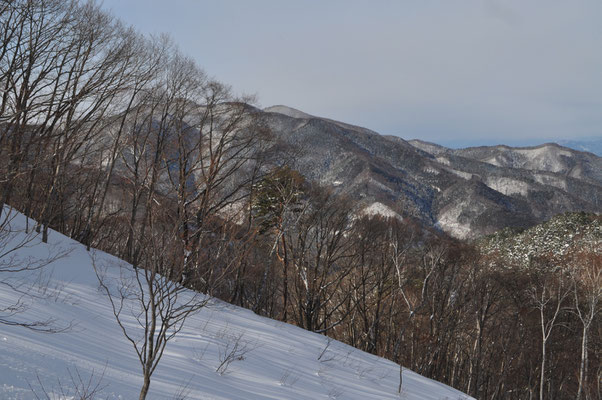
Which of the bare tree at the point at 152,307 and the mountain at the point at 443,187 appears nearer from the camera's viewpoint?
the bare tree at the point at 152,307

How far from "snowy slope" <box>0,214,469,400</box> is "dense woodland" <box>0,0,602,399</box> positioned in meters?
1.42

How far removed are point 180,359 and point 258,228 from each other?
40.4ft

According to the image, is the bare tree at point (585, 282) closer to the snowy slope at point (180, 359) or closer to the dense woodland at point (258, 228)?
the dense woodland at point (258, 228)

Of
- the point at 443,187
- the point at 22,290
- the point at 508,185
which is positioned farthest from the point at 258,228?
the point at 508,185

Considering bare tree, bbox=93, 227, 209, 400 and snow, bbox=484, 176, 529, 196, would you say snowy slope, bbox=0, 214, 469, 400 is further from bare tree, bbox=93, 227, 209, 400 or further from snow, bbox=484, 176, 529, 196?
snow, bbox=484, 176, 529, 196

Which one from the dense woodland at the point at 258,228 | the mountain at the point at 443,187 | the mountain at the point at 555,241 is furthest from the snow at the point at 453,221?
the dense woodland at the point at 258,228

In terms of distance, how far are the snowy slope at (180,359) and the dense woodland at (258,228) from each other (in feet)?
4.66

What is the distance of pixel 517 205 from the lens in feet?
409

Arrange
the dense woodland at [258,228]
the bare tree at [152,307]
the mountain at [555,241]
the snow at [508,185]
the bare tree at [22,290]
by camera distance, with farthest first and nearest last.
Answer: the snow at [508,185]
the mountain at [555,241]
the dense woodland at [258,228]
the bare tree at [22,290]
the bare tree at [152,307]

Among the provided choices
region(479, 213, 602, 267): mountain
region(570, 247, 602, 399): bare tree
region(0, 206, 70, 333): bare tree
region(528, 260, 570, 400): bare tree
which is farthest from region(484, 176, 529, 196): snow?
region(0, 206, 70, 333): bare tree

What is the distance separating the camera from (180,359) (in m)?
5.78

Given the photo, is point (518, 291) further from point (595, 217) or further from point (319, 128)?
point (319, 128)

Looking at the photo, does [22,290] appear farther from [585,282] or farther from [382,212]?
[585,282]

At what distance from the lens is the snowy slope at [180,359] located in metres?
4.12
